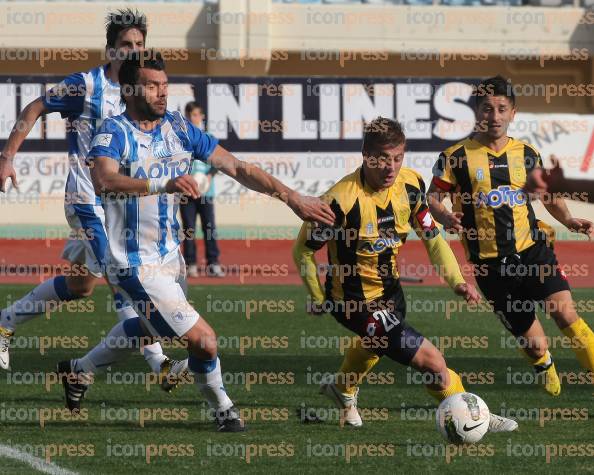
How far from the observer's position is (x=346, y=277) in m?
6.93

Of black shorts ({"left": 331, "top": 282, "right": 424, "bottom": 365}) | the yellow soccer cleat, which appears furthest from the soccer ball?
the yellow soccer cleat

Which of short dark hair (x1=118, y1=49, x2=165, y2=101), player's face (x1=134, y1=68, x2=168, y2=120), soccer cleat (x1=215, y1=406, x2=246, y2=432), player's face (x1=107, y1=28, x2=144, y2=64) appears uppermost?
player's face (x1=107, y1=28, x2=144, y2=64)

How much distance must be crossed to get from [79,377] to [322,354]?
10.2ft

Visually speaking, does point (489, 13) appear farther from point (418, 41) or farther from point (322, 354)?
point (322, 354)

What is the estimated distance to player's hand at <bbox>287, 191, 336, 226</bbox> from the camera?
20.2ft

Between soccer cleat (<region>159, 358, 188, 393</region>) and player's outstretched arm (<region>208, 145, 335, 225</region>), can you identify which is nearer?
player's outstretched arm (<region>208, 145, 335, 225</region>)

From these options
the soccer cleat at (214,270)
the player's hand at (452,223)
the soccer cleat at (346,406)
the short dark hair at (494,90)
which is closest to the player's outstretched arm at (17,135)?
the soccer cleat at (346,406)

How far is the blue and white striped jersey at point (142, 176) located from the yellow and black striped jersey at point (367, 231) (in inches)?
33.7

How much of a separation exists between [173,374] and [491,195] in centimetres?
230

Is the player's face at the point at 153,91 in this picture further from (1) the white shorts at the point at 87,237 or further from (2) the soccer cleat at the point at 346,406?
(2) the soccer cleat at the point at 346,406

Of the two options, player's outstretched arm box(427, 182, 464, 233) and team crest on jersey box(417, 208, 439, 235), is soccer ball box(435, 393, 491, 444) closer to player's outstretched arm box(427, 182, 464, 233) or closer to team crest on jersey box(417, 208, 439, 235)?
team crest on jersey box(417, 208, 439, 235)

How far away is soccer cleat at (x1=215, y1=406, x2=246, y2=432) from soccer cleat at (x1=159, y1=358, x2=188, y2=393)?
0.62 metres

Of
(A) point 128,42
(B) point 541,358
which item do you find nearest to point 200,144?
(A) point 128,42

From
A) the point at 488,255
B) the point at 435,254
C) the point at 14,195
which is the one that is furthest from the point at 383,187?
the point at 14,195
